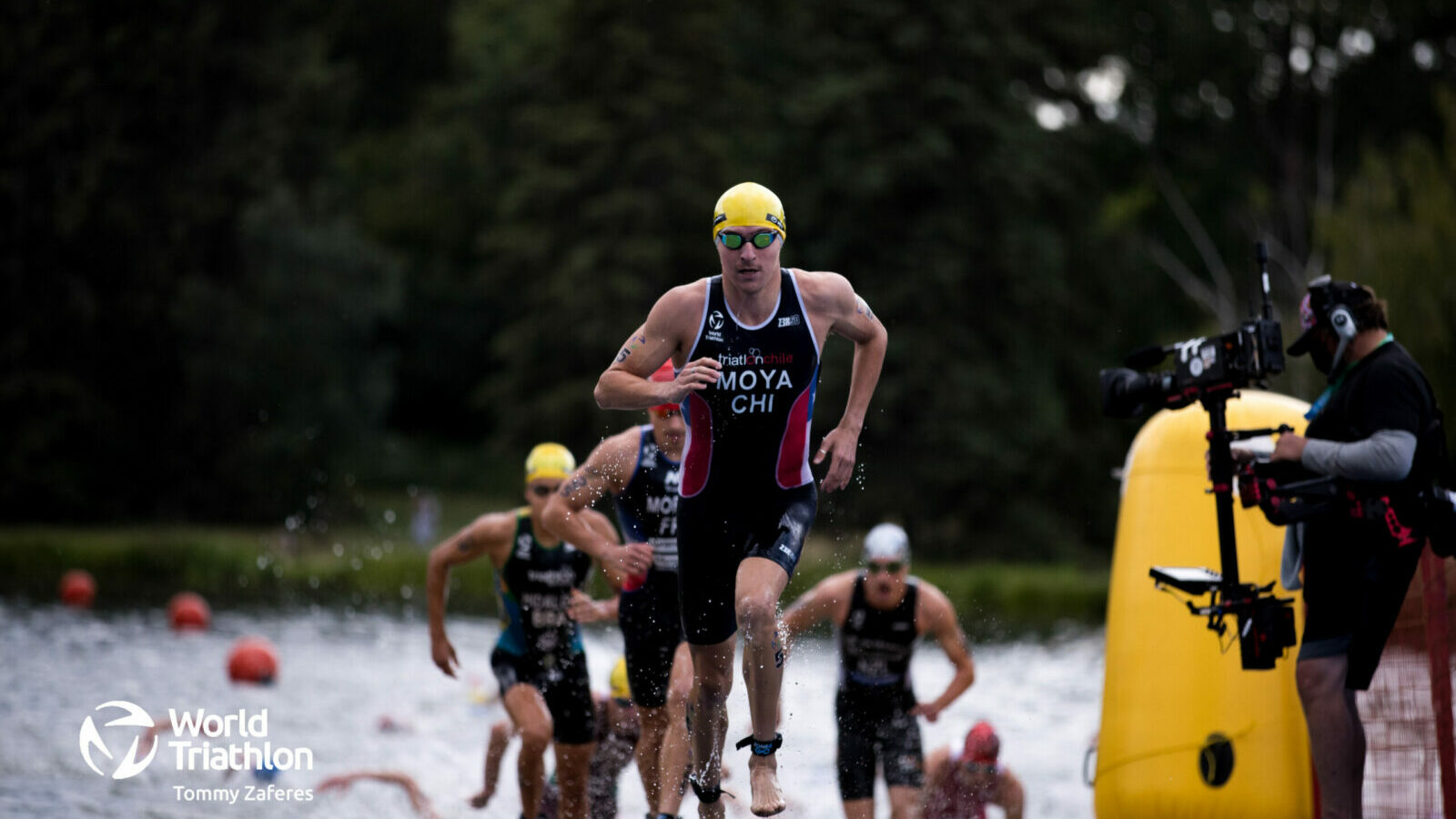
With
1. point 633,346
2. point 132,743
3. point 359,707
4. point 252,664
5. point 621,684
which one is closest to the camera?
point 633,346

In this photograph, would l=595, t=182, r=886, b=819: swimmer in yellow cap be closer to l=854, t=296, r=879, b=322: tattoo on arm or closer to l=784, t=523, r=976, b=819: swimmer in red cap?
l=854, t=296, r=879, b=322: tattoo on arm

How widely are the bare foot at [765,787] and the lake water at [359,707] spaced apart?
71 cm

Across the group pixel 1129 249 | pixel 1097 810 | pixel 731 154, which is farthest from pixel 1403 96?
pixel 1097 810

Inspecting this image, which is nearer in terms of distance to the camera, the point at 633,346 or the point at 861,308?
the point at 633,346

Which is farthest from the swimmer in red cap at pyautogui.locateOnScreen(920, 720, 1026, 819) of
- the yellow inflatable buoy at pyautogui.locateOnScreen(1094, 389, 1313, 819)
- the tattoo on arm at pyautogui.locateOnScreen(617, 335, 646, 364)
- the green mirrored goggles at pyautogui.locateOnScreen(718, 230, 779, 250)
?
the green mirrored goggles at pyautogui.locateOnScreen(718, 230, 779, 250)

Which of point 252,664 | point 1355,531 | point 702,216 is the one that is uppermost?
point 702,216

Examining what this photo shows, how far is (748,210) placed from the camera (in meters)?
6.59

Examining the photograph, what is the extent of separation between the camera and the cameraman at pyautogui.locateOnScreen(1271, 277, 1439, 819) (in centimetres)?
654

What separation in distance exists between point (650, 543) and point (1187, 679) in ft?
9.27

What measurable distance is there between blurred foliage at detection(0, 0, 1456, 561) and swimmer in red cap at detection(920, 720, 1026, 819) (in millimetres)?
22579

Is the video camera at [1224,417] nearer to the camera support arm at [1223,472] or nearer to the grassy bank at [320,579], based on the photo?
the camera support arm at [1223,472]

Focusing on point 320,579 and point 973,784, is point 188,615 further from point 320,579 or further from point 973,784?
point 973,784

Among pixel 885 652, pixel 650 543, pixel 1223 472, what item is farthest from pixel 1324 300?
pixel 885 652

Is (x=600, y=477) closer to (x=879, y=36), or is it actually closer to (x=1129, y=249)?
(x=879, y=36)
